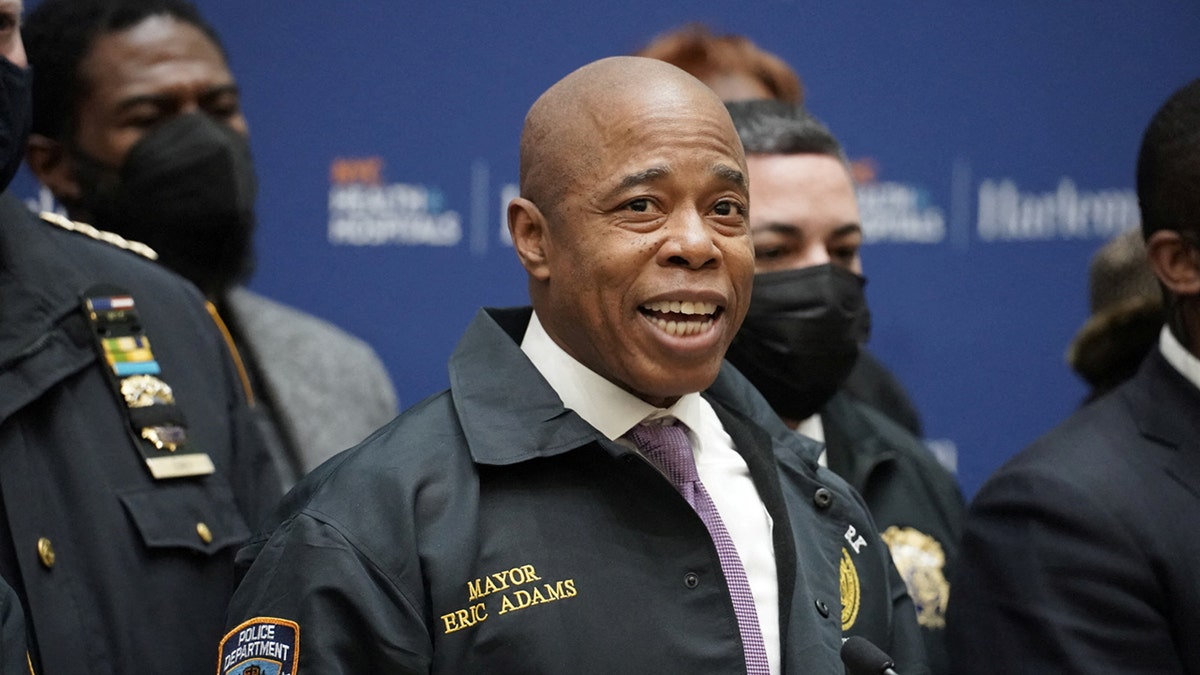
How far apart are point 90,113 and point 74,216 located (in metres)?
0.19

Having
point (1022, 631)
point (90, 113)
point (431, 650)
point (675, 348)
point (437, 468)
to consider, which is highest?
point (90, 113)

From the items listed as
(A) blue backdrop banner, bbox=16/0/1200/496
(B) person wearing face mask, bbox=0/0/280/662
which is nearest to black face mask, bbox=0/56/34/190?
(B) person wearing face mask, bbox=0/0/280/662

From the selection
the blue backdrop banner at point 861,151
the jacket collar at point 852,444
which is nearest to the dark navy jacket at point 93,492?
the jacket collar at point 852,444

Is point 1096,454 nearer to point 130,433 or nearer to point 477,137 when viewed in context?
point 130,433

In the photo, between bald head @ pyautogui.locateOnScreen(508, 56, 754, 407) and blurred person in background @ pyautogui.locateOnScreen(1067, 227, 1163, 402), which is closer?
bald head @ pyautogui.locateOnScreen(508, 56, 754, 407)

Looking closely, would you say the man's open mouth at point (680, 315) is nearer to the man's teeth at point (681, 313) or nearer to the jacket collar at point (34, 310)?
the man's teeth at point (681, 313)

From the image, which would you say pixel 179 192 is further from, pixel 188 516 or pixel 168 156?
pixel 188 516

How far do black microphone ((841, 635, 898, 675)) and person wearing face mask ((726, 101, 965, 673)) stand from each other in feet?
2.79

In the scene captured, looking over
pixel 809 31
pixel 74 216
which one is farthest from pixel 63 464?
pixel 809 31

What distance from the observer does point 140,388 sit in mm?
2100

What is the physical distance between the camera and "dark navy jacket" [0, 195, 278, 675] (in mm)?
1938

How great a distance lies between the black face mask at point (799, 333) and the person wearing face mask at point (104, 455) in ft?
2.77

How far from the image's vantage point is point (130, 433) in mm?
2080

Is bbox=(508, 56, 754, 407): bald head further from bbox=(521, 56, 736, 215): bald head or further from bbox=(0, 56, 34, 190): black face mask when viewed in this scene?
bbox=(0, 56, 34, 190): black face mask
